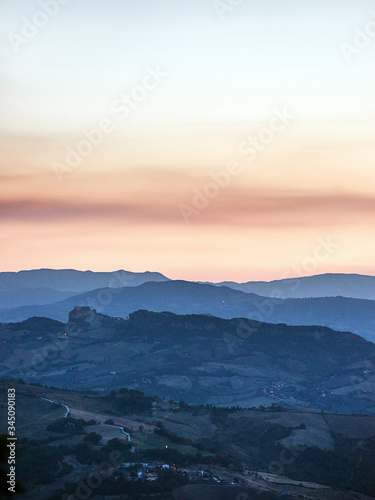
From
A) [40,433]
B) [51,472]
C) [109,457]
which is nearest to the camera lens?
[51,472]

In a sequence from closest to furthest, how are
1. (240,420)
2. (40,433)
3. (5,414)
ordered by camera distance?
(40,433) → (5,414) → (240,420)

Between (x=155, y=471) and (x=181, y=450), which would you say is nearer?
(x=155, y=471)

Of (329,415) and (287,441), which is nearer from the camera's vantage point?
(287,441)

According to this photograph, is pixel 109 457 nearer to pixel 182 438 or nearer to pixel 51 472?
pixel 51 472

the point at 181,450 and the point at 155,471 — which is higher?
the point at 181,450

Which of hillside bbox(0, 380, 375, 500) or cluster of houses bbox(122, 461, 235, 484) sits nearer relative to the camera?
hillside bbox(0, 380, 375, 500)

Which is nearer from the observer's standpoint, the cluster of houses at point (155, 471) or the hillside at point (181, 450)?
the hillside at point (181, 450)

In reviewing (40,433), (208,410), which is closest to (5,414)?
(40,433)

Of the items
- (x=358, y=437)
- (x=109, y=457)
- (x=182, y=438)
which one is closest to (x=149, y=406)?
(x=182, y=438)

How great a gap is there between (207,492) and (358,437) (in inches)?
2663

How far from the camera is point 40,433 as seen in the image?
12662 centimetres

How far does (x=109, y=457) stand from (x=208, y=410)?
68.5 metres

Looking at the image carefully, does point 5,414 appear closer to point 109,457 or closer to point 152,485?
point 109,457

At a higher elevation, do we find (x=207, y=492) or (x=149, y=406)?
(x=149, y=406)
